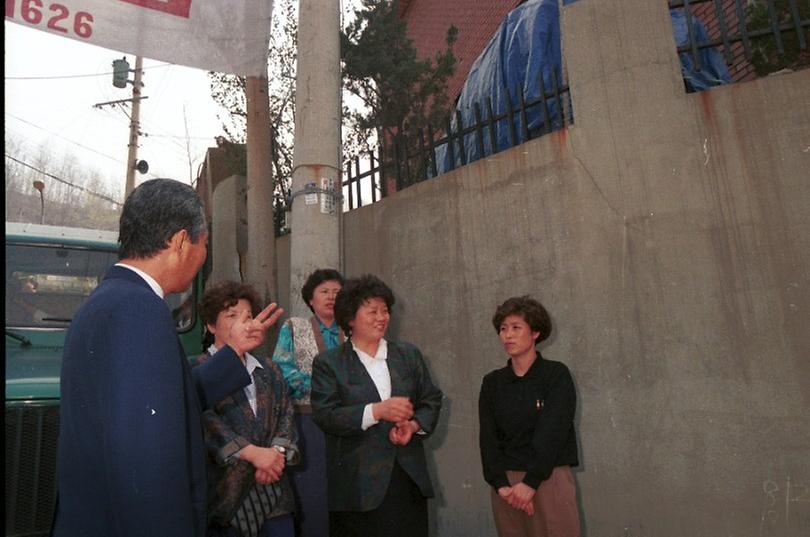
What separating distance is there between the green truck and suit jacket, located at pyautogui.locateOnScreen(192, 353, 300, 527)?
1029mm

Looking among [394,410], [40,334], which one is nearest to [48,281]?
[40,334]

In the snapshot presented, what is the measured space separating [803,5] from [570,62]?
190 cm

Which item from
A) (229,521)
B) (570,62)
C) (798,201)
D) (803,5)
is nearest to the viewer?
(229,521)

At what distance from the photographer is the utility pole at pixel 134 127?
67.7 feet

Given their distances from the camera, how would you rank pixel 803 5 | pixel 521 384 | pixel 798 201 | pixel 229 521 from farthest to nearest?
pixel 803 5, pixel 798 201, pixel 521 384, pixel 229 521

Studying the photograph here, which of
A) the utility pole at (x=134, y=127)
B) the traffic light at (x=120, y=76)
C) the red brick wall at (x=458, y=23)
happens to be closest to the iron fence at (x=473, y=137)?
the red brick wall at (x=458, y=23)

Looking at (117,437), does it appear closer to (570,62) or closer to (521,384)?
(521,384)

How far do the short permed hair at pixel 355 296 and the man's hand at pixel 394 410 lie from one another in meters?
0.57

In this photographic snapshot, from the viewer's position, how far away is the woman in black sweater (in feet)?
10.2

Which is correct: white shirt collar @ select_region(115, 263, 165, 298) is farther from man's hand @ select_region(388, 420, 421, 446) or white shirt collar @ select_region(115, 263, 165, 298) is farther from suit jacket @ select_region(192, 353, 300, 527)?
man's hand @ select_region(388, 420, 421, 446)

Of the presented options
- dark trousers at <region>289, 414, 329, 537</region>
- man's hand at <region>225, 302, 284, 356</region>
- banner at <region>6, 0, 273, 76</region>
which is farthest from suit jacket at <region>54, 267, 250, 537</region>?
banner at <region>6, 0, 273, 76</region>

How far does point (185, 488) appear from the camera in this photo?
160cm

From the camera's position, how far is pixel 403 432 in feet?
9.70

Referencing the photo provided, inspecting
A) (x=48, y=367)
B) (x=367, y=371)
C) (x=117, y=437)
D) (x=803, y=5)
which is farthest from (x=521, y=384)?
(x=803, y=5)
